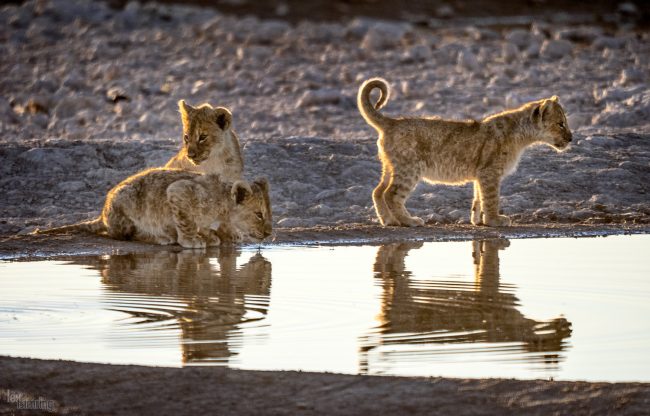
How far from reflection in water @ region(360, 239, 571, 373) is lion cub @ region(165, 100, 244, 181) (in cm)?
290

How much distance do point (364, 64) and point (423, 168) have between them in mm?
10892

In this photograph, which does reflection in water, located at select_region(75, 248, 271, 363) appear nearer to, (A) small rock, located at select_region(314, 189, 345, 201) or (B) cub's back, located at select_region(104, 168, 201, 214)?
(B) cub's back, located at select_region(104, 168, 201, 214)

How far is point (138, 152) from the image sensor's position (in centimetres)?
1611

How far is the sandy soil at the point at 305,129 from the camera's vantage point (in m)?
6.10

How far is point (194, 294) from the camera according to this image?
911cm

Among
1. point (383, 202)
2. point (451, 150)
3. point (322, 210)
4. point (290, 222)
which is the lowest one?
point (290, 222)

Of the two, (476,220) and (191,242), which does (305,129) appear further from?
(191,242)

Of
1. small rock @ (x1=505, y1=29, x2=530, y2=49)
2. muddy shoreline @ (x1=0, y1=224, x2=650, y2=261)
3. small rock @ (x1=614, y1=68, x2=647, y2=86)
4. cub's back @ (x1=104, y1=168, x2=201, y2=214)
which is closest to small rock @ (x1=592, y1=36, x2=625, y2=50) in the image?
small rock @ (x1=505, y1=29, x2=530, y2=49)

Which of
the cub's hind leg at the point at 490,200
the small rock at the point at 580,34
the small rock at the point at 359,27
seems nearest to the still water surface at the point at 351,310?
the cub's hind leg at the point at 490,200

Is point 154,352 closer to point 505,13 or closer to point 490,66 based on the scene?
point 490,66

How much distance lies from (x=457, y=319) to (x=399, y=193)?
548 centimetres

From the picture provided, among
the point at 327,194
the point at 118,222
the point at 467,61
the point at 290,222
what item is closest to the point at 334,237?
the point at 290,222

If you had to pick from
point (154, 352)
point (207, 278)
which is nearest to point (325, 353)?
point (154, 352)

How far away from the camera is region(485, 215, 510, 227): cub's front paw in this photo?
13477 millimetres
